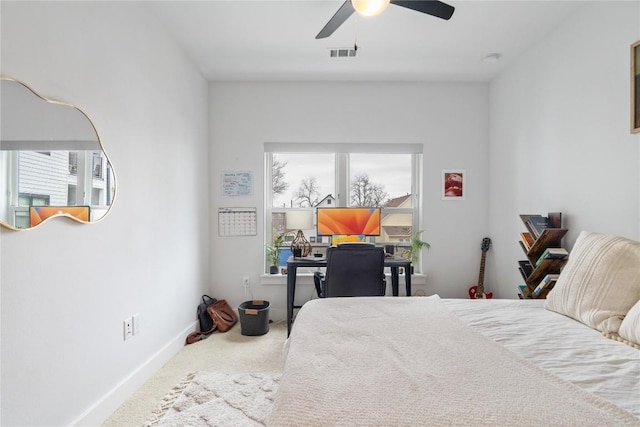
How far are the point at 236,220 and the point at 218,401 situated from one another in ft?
6.58

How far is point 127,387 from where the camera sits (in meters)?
2.10

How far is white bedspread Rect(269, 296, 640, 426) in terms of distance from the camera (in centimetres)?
76

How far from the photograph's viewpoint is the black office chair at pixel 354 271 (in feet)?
9.12

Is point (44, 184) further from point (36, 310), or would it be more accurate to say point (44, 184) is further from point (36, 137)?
point (36, 310)

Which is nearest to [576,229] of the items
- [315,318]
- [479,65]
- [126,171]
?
[479,65]

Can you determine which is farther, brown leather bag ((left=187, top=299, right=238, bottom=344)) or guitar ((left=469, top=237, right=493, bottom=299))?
guitar ((left=469, top=237, right=493, bottom=299))

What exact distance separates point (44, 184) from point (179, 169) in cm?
146

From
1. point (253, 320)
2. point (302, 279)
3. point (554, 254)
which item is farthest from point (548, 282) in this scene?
point (253, 320)

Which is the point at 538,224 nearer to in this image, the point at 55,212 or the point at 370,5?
the point at 370,5

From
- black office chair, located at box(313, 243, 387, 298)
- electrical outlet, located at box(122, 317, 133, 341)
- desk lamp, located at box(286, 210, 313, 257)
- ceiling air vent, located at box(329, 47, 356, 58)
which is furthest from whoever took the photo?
desk lamp, located at box(286, 210, 313, 257)

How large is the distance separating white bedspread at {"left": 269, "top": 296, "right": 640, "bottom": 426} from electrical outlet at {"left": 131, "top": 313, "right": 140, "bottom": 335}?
1399 mm

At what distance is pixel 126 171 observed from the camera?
2113 mm

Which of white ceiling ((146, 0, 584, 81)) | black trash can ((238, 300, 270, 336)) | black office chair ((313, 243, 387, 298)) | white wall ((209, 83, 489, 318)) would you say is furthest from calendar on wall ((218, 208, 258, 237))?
white ceiling ((146, 0, 584, 81))

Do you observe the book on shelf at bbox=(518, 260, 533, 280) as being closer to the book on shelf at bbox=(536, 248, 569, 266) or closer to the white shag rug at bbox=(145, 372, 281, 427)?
the book on shelf at bbox=(536, 248, 569, 266)
